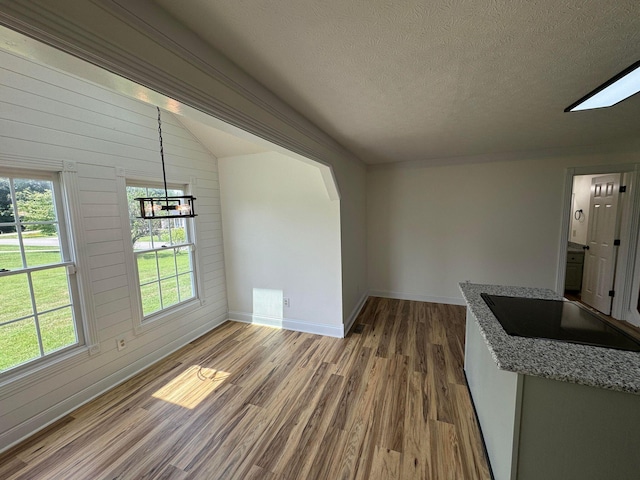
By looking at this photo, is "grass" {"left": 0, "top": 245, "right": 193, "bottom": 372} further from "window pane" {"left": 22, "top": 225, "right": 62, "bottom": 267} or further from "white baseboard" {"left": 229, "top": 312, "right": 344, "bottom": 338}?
"white baseboard" {"left": 229, "top": 312, "right": 344, "bottom": 338}

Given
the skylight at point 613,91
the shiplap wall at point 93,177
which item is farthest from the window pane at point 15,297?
the skylight at point 613,91

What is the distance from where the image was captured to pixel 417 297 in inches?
173

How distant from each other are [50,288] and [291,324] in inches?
94.6

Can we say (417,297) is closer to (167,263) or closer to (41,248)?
(167,263)

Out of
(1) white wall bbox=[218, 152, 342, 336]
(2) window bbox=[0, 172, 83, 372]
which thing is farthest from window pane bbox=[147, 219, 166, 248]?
(1) white wall bbox=[218, 152, 342, 336]

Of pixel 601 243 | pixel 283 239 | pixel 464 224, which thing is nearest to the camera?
pixel 283 239

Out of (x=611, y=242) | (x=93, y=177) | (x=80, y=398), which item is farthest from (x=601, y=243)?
(x=80, y=398)

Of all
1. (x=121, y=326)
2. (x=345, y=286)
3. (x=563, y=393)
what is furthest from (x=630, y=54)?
(x=121, y=326)

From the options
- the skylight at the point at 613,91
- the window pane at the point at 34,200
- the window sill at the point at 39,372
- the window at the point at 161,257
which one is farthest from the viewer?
the window at the point at 161,257

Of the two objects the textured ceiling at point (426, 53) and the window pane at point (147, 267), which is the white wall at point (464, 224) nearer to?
the textured ceiling at point (426, 53)

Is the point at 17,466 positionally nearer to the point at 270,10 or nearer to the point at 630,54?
the point at 270,10

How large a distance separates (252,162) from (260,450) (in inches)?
119

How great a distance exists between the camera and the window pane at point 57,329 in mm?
2070

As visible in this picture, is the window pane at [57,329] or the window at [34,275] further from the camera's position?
the window pane at [57,329]
